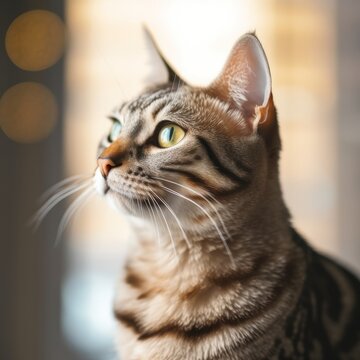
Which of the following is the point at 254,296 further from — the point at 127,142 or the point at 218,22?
the point at 218,22

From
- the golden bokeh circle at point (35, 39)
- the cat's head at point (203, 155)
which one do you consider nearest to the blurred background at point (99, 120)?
the golden bokeh circle at point (35, 39)

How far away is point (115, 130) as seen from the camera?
0.53 meters

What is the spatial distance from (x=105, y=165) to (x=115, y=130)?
0.06 metres

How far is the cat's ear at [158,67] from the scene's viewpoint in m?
0.54

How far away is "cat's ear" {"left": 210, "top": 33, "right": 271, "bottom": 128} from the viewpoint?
0.45 meters

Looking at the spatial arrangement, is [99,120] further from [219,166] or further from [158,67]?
[219,166]

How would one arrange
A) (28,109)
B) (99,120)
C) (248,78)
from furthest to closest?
(28,109) < (99,120) < (248,78)

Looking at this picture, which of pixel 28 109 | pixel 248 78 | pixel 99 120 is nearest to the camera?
pixel 248 78

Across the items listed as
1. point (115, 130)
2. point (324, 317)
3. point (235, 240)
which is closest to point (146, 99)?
point (115, 130)

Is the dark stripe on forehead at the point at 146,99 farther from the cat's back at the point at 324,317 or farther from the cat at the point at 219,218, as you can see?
the cat's back at the point at 324,317

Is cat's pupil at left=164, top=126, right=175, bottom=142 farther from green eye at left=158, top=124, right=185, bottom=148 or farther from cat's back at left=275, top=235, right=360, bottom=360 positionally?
cat's back at left=275, top=235, right=360, bottom=360

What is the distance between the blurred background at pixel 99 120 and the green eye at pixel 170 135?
11cm

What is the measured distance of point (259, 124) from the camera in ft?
1.50

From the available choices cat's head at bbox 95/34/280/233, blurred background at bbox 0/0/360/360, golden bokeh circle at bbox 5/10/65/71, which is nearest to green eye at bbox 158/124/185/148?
cat's head at bbox 95/34/280/233
